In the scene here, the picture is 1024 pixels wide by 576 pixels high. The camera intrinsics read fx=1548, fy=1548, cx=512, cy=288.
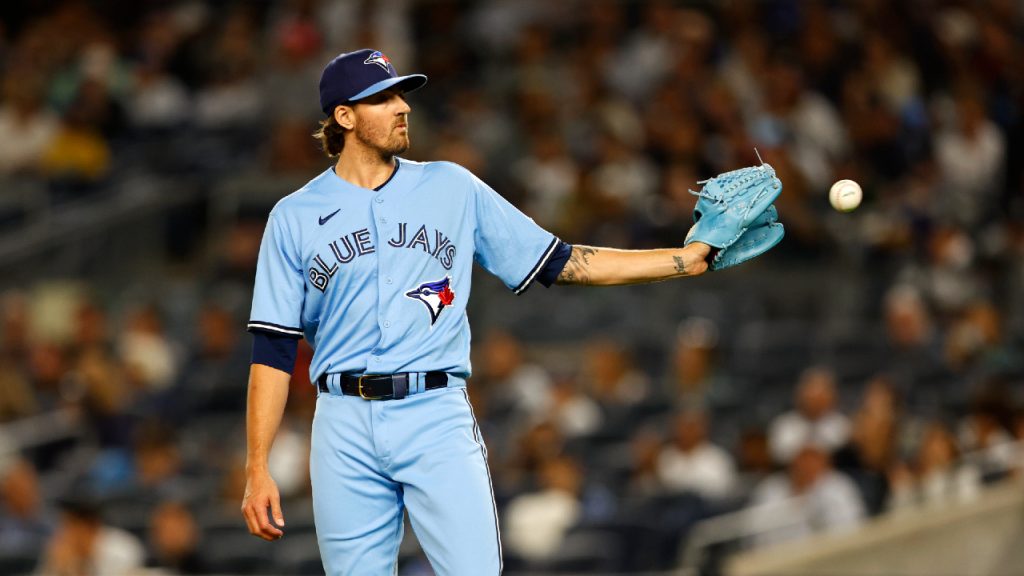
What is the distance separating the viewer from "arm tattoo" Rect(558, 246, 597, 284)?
4152mm

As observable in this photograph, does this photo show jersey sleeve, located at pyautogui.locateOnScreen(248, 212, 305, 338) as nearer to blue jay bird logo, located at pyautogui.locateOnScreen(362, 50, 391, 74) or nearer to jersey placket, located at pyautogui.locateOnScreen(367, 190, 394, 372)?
jersey placket, located at pyautogui.locateOnScreen(367, 190, 394, 372)

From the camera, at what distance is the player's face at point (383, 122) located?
13.3ft

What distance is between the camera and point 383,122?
406 cm

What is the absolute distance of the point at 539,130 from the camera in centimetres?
1162

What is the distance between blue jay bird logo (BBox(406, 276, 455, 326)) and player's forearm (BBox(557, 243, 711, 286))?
310 millimetres

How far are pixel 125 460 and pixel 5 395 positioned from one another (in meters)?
1.02

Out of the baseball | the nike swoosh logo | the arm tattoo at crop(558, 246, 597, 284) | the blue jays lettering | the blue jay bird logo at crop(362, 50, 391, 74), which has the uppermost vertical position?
the blue jay bird logo at crop(362, 50, 391, 74)

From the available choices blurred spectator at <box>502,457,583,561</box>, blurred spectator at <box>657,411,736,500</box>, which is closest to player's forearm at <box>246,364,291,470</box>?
blurred spectator at <box>502,457,583,561</box>

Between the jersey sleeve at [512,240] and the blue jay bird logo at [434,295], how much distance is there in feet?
0.62

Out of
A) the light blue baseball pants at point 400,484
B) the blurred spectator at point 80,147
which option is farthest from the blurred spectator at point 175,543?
the light blue baseball pants at point 400,484

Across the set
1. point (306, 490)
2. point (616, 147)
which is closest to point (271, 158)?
point (616, 147)

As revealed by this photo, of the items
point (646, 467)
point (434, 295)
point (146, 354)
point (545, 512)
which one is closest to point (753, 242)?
point (434, 295)

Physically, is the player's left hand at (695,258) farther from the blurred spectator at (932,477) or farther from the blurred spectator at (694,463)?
the blurred spectator at (932,477)

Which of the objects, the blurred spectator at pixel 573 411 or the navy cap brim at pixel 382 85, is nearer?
the navy cap brim at pixel 382 85
